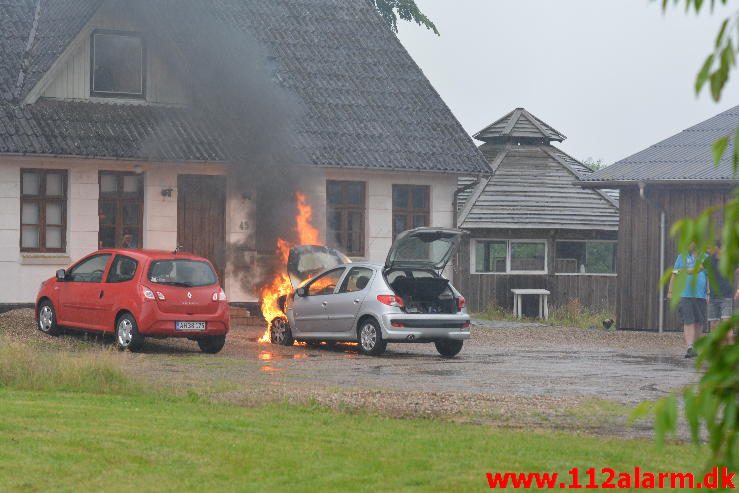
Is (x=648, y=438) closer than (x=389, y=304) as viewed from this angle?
Yes

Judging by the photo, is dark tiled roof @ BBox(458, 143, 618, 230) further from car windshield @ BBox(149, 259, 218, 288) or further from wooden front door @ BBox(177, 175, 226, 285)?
car windshield @ BBox(149, 259, 218, 288)

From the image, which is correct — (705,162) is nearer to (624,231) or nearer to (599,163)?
(624,231)

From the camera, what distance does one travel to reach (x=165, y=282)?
21.9m

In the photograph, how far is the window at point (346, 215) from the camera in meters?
32.0

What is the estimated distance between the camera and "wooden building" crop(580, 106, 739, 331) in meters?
29.9

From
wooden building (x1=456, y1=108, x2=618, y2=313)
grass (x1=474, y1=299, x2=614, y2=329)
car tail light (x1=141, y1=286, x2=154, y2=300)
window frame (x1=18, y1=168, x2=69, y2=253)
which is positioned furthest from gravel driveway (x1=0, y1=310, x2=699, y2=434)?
wooden building (x1=456, y1=108, x2=618, y2=313)

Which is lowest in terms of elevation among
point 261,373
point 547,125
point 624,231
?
point 261,373

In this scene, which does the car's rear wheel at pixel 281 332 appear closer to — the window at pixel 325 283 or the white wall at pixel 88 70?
the window at pixel 325 283

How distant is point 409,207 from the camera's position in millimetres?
32875

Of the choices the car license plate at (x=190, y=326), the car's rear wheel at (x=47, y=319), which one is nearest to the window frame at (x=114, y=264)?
the car license plate at (x=190, y=326)

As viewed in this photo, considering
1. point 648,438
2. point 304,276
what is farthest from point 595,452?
point 304,276

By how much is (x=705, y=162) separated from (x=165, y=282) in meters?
13.7

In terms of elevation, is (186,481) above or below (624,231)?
below

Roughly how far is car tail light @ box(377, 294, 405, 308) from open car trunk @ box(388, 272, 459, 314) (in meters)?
0.42
